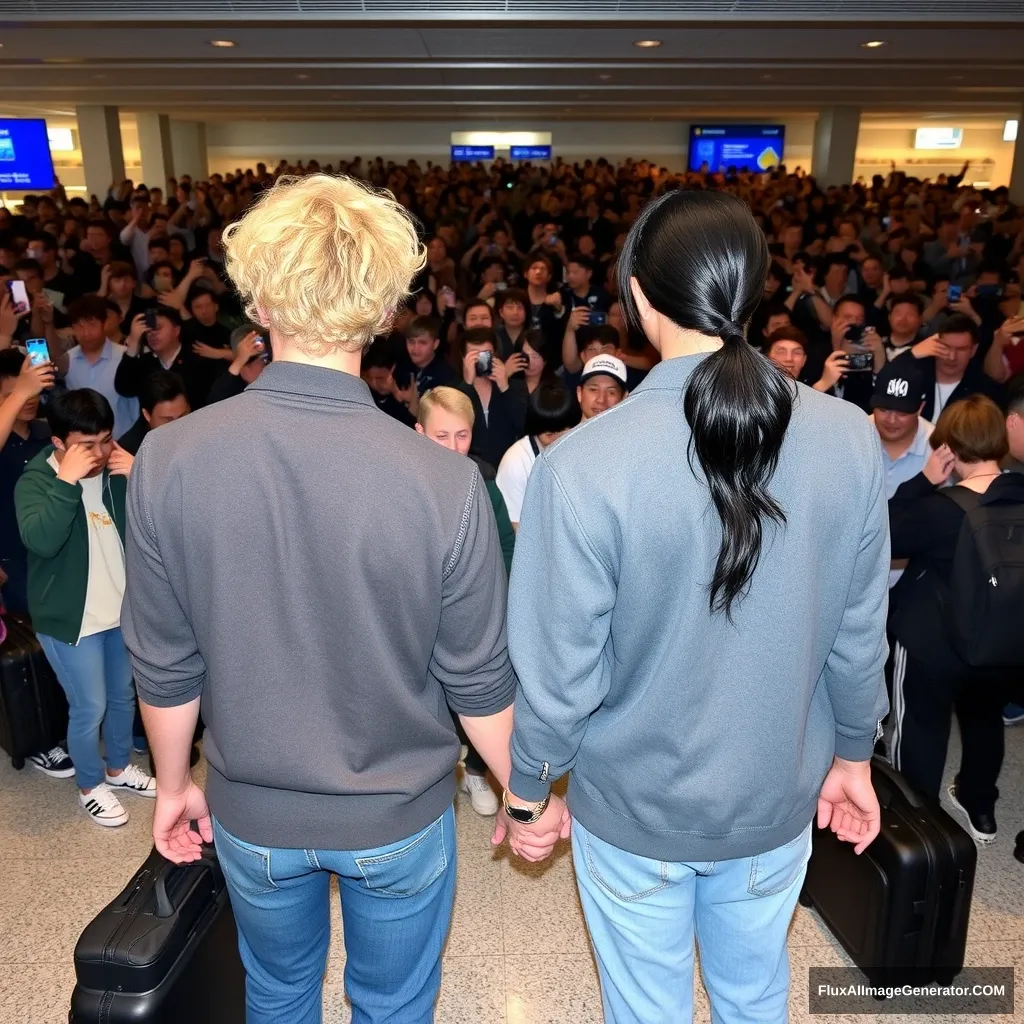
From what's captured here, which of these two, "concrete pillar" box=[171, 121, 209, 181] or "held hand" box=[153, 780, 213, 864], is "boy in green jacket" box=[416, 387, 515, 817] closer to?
"held hand" box=[153, 780, 213, 864]

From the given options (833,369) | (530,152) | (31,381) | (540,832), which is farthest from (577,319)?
(530,152)

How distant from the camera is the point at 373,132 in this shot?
20.9m

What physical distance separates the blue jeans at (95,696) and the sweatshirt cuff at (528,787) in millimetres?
1925

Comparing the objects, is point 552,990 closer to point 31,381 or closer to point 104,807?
point 104,807

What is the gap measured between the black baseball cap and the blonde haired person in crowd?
228 centimetres

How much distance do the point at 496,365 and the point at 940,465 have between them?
2179mm

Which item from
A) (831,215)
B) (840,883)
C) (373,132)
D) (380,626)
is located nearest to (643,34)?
(831,215)

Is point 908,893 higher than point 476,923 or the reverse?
higher

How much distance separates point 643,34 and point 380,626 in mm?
7145

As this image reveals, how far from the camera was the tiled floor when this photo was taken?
7.39 feet

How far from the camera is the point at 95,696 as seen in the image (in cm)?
288

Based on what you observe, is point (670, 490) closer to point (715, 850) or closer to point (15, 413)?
point (715, 850)

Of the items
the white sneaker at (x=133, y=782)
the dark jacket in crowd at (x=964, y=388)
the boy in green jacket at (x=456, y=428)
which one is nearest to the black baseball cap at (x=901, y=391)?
the dark jacket in crowd at (x=964, y=388)

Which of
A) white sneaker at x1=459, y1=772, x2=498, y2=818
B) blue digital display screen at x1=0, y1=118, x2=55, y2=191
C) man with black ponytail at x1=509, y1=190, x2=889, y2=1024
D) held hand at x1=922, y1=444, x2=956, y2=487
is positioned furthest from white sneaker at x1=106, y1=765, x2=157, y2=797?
blue digital display screen at x1=0, y1=118, x2=55, y2=191
